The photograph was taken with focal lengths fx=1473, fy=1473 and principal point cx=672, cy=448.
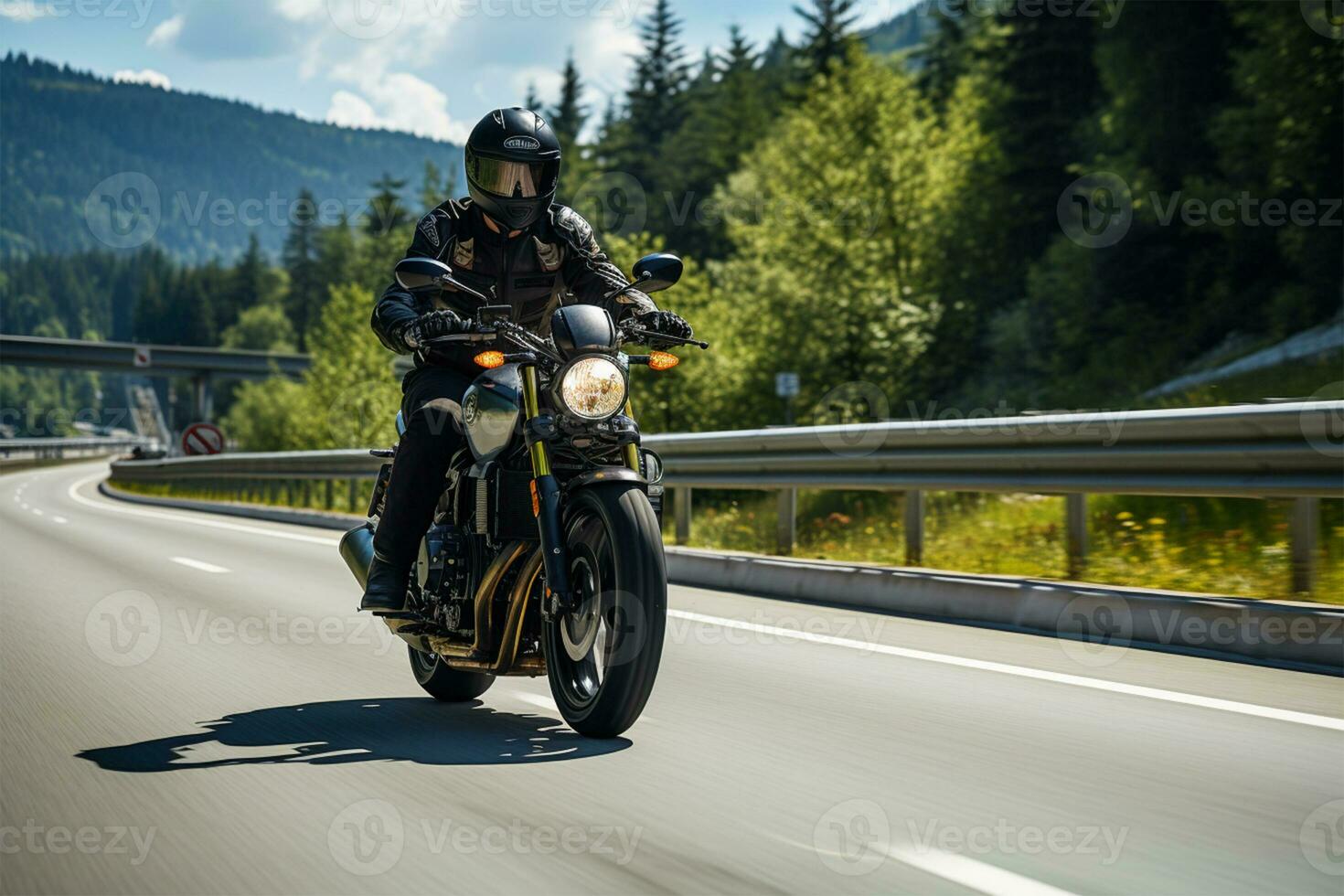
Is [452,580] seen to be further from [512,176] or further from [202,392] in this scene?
[202,392]

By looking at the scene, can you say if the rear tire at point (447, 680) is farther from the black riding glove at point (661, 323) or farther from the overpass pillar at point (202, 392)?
the overpass pillar at point (202, 392)

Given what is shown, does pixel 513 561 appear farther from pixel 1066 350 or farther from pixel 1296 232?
pixel 1066 350

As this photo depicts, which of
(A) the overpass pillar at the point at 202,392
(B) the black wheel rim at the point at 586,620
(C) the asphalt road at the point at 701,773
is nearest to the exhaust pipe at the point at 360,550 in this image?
(C) the asphalt road at the point at 701,773

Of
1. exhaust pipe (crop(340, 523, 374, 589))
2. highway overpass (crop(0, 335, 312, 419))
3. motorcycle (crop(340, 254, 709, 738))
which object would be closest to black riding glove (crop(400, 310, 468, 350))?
motorcycle (crop(340, 254, 709, 738))

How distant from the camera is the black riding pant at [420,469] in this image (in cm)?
567

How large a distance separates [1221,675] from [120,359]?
91.0 metres

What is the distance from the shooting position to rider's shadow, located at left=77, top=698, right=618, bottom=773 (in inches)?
193

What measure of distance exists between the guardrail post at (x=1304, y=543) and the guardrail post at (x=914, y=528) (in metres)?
2.97

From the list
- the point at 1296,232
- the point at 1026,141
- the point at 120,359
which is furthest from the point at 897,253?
the point at 120,359

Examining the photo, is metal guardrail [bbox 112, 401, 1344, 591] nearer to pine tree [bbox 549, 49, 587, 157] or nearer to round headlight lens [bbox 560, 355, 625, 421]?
round headlight lens [bbox 560, 355, 625, 421]

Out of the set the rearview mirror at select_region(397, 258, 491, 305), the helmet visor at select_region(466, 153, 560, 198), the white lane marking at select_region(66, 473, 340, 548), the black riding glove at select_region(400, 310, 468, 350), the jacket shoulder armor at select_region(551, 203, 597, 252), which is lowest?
the white lane marking at select_region(66, 473, 340, 548)

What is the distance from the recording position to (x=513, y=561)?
5.18 m

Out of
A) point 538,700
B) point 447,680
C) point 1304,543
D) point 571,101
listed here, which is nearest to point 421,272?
point 447,680

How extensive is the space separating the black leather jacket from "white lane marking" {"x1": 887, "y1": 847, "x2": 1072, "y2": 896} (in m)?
2.61
